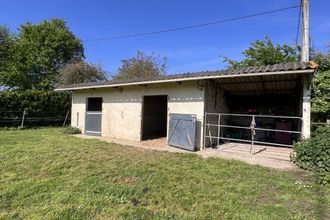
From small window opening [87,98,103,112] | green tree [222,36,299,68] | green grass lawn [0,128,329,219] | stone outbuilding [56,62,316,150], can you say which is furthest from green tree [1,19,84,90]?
green grass lawn [0,128,329,219]

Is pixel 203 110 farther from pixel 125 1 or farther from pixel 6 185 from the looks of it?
pixel 125 1

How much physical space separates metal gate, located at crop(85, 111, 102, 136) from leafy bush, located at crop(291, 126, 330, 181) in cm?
827

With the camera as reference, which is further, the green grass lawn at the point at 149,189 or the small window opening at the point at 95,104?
the small window opening at the point at 95,104

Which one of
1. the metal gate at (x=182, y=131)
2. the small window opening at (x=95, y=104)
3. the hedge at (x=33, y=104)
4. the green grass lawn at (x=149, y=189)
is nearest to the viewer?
the green grass lawn at (x=149, y=189)

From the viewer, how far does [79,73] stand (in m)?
21.9

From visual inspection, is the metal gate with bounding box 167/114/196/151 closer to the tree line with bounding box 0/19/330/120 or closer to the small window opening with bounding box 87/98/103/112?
the small window opening with bounding box 87/98/103/112

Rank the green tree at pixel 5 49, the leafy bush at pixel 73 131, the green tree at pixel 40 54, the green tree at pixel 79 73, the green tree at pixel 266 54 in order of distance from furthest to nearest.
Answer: the green tree at pixel 40 54 < the green tree at pixel 5 49 < the green tree at pixel 79 73 < the green tree at pixel 266 54 < the leafy bush at pixel 73 131

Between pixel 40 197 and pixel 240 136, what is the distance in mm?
8494

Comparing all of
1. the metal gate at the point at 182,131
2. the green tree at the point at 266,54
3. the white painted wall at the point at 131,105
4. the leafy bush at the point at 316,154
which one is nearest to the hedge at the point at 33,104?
the white painted wall at the point at 131,105

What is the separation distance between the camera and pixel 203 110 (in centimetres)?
819

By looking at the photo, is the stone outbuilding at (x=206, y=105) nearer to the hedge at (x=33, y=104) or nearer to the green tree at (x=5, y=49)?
the hedge at (x=33, y=104)

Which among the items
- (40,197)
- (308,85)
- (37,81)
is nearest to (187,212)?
(40,197)

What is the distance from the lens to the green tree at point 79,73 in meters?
21.6

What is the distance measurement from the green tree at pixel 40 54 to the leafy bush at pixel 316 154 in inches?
943
